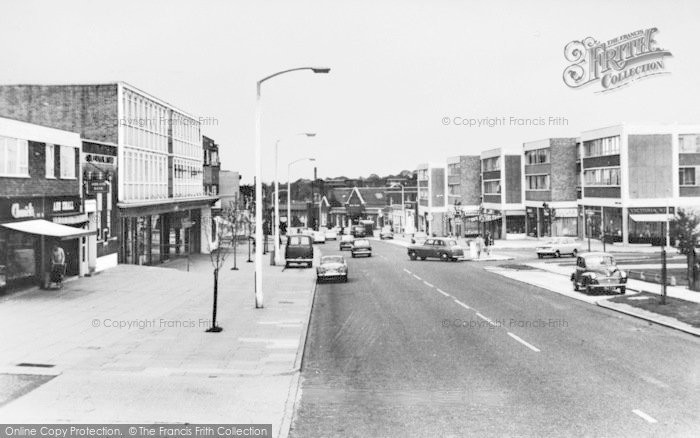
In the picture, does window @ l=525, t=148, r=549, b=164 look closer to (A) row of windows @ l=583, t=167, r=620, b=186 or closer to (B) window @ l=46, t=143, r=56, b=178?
(A) row of windows @ l=583, t=167, r=620, b=186

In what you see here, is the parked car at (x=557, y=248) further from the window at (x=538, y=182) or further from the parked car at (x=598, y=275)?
the window at (x=538, y=182)

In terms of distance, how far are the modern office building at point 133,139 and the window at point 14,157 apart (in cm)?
1069

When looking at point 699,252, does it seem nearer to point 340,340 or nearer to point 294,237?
point 340,340

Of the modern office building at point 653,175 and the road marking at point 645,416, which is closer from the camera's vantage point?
the road marking at point 645,416

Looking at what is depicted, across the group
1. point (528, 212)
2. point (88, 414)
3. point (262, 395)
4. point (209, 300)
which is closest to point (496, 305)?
point (209, 300)

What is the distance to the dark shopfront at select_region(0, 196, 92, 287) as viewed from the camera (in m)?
24.4

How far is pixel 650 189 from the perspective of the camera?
5969 centimetres

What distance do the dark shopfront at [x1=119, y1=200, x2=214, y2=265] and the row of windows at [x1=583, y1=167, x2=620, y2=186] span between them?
1399 inches

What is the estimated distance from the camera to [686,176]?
59656mm

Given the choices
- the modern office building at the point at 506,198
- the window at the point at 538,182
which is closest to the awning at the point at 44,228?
the window at the point at 538,182

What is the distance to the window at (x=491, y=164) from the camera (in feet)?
282

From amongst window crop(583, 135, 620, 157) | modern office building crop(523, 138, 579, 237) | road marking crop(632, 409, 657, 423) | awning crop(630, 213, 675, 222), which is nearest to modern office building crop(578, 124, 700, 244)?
awning crop(630, 213, 675, 222)

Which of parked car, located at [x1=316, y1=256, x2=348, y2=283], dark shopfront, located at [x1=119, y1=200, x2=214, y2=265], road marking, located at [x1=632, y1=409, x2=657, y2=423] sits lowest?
road marking, located at [x1=632, y1=409, x2=657, y2=423]

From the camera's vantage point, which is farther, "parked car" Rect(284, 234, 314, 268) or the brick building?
"parked car" Rect(284, 234, 314, 268)
